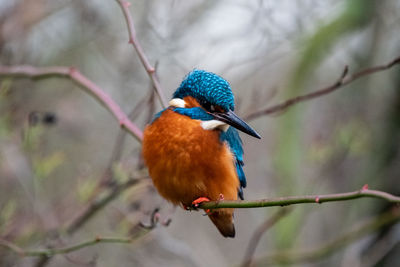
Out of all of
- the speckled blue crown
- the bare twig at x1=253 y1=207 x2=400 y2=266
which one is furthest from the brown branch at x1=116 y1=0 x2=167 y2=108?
the bare twig at x1=253 y1=207 x2=400 y2=266

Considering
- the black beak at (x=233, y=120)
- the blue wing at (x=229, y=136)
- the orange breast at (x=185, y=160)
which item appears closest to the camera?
the black beak at (x=233, y=120)

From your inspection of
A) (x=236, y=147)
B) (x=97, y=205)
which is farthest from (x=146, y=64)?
(x=97, y=205)

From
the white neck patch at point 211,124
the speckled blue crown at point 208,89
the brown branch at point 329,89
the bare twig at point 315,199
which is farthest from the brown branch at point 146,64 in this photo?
the bare twig at point 315,199

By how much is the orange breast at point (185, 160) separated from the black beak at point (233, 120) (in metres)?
0.11

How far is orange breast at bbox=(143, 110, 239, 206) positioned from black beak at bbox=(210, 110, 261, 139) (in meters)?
0.11

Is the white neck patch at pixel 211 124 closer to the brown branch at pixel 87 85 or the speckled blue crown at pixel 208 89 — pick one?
the speckled blue crown at pixel 208 89

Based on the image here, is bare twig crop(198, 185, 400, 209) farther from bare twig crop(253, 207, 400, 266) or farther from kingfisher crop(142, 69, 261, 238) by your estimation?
bare twig crop(253, 207, 400, 266)

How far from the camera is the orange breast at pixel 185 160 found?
255 cm

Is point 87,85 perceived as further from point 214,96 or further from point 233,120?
point 233,120

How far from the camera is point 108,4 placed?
5.29m

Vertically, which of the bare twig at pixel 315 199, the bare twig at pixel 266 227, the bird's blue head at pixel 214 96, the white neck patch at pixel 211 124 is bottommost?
the bare twig at pixel 315 199

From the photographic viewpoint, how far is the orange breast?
2.55 m

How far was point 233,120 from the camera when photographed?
250 centimetres

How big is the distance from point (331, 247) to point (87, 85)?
7.47ft
